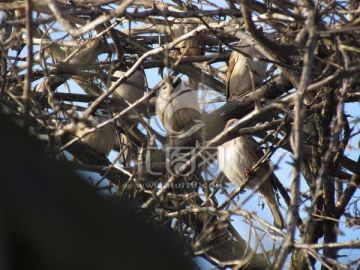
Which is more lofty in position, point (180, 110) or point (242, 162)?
point (180, 110)

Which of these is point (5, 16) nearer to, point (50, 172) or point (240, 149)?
point (240, 149)

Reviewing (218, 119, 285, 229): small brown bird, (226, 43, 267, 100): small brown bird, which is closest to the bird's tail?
(218, 119, 285, 229): small brown bird

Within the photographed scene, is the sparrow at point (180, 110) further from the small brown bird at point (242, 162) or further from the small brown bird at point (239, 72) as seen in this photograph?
the small brown bird at point (242, 162)

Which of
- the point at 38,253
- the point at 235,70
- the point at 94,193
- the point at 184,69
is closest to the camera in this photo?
the point at 38,253

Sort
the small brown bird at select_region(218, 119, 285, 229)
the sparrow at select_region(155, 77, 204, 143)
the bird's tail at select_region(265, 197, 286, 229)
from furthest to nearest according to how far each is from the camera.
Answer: the sparrow at select_region(155, 77, 204, 143) → the small brown bird at select_region(218, 119, 285, 229) → the bird's tail at select_region(265, 197, 286, 229)

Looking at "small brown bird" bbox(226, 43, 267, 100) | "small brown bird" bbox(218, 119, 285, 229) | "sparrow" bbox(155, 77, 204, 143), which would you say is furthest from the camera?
"sparrow" bbox(155, 77, 204, 143)

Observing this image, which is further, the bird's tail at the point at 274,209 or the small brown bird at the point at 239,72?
the small brown bird at the point at 239,72

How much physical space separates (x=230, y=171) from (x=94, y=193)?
4.66 m

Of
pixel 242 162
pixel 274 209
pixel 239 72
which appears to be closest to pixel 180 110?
pixel 239 72

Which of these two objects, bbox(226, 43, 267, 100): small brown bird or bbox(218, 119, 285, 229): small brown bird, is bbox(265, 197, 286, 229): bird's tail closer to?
bbox(218, 119, 285, 229): small brown bird

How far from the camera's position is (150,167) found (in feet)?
17.9

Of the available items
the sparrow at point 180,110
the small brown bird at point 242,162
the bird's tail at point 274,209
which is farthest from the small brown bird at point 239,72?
the bird's tail at point 274,209

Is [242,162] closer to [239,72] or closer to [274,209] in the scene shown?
[274,209]

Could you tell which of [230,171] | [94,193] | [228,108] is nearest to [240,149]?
[230,171]
